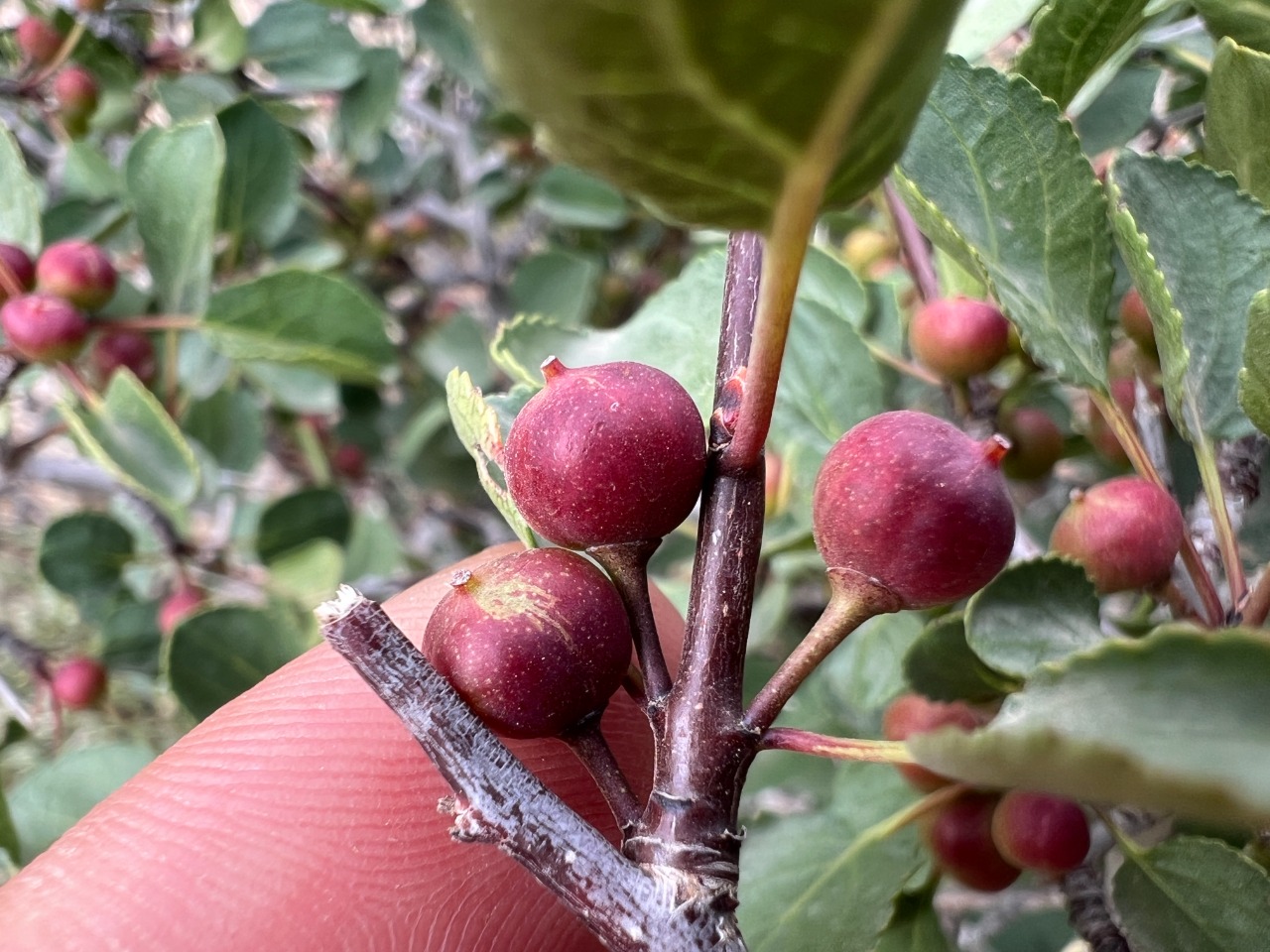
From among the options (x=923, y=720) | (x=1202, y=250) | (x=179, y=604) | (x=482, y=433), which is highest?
(x=1202, y=250)

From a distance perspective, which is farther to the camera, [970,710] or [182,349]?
[182,349]

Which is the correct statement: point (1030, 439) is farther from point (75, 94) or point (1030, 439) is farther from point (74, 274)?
point (75, 94)

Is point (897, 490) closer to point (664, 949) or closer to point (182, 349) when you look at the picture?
point (664, 949)

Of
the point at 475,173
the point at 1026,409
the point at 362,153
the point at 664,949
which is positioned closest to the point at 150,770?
the point at 664,949

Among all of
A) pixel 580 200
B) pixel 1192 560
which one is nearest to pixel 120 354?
pixel 580 200

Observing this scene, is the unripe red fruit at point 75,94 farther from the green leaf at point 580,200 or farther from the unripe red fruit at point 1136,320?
the unripe red fruit at point 1136,320

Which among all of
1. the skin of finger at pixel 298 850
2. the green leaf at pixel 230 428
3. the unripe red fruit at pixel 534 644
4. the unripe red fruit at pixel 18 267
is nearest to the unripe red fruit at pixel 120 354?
the green leaf at pixel 230 428

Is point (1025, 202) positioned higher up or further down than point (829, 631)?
higher up
